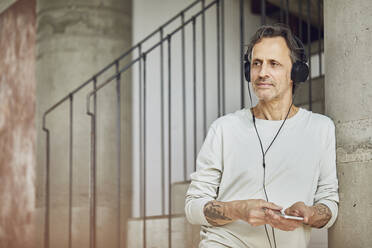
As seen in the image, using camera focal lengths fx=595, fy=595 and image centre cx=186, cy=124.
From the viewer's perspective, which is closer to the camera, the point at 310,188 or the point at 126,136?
the point at 310,188

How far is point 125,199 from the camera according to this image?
5461mm

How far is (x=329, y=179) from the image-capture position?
6.50 feet

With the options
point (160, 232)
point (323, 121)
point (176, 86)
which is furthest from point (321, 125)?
point (176, 86)

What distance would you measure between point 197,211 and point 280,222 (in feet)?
1.11

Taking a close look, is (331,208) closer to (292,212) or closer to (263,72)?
(292,212)

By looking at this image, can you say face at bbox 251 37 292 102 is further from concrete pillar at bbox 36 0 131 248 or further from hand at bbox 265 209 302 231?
concrete pillar at bbox 36 0 131 248

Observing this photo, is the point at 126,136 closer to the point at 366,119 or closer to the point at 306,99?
the point at 306,99

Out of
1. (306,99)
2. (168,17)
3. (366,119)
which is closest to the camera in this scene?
(366,119)

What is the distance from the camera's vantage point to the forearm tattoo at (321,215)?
186 cm

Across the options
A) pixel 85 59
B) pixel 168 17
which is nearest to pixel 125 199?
pixel 85 59

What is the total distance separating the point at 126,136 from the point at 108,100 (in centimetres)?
37

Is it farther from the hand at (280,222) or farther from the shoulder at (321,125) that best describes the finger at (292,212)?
the shoulder at (321,125)

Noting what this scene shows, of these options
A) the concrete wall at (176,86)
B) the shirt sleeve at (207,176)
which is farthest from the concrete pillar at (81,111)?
the shirt sleeve at (207,176)

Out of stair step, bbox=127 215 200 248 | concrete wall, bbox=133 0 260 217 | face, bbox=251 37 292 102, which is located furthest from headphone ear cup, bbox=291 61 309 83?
concrete wall, bbox=133 0 260 217
